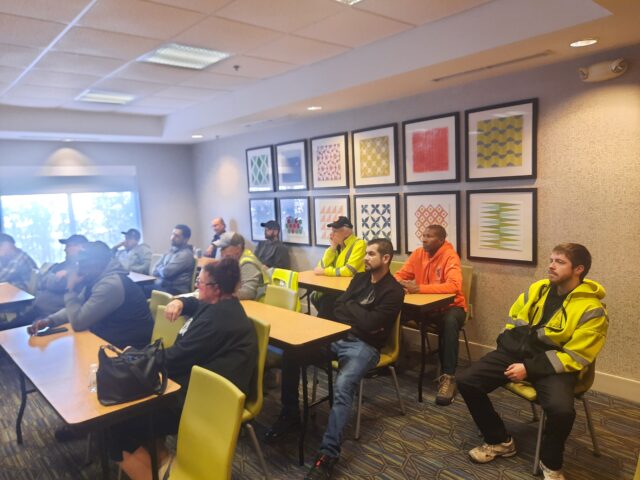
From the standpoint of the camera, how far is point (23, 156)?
6.29m

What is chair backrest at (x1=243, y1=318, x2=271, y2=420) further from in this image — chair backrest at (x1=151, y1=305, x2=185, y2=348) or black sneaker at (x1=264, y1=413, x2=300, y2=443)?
chair backrest at (x1=151, y1=305, x2=185, y2=348)

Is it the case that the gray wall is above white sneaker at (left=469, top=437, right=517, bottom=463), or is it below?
above

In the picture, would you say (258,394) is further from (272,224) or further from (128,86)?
(272,224)

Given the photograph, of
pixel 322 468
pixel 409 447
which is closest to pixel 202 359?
pixel 322 468

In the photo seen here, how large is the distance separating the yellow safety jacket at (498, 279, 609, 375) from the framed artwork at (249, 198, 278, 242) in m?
4.26

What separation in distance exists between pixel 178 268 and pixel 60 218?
2.89 m

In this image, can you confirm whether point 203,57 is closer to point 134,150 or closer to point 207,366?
point 207,366

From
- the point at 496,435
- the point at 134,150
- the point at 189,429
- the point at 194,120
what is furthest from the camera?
the point at 134,150

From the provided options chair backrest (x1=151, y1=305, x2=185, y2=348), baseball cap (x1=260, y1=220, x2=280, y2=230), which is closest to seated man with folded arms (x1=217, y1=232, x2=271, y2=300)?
chair backrest (x1=151, y1=305, x2=185, y2=348)

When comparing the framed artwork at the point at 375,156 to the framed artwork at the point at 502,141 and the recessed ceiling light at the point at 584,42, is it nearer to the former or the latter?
the framed artwork at the point at 502,141

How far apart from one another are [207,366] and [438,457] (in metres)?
1.52

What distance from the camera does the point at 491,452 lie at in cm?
263

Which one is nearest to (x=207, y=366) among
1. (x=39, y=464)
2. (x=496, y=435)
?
(x=39, y=464)

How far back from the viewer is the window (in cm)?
634
